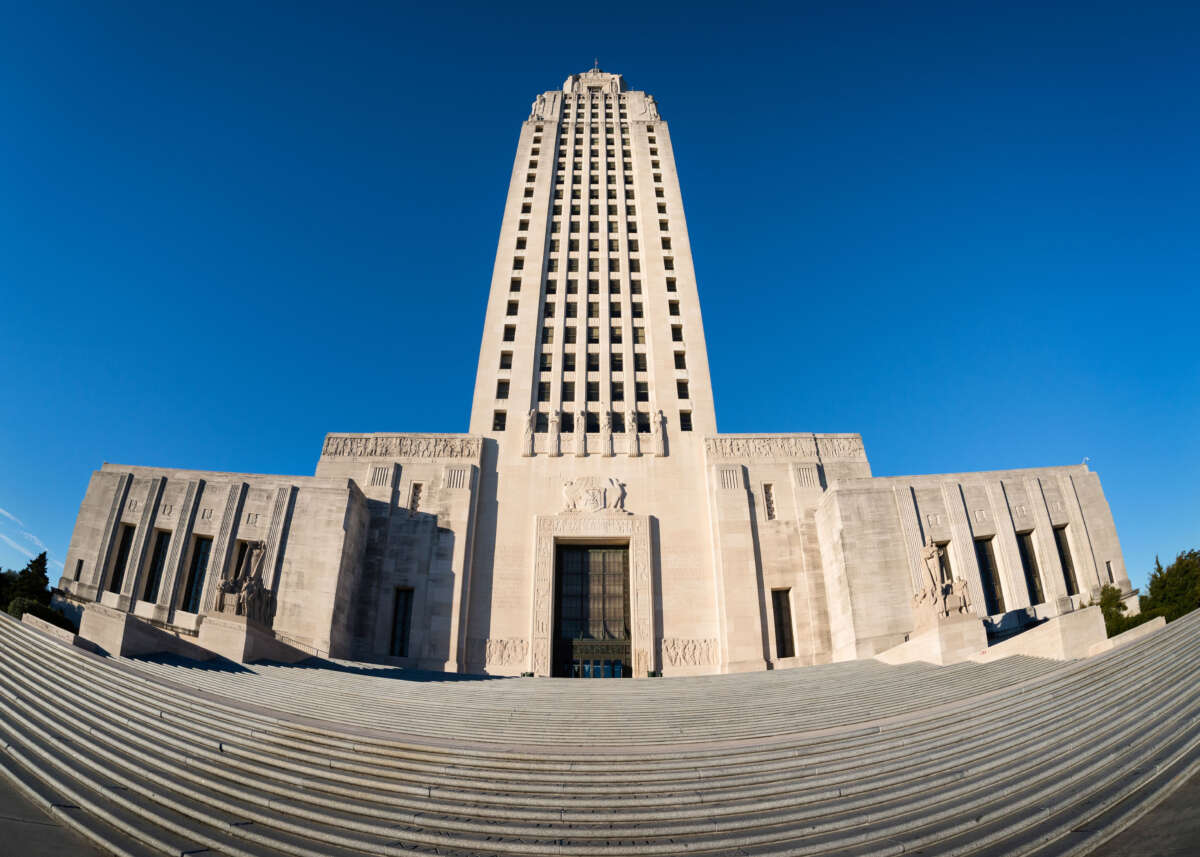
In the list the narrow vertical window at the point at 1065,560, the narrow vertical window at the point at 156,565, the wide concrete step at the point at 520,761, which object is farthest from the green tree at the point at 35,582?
the narrow vertical window at the point at 1065,560

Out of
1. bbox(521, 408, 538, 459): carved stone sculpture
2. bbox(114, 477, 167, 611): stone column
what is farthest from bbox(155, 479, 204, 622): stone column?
bbox(521, 408, 538, 459): carved stone sculpture

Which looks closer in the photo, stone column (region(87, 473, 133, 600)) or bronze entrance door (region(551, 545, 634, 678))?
stone column (region(87, 473, 133, 600))

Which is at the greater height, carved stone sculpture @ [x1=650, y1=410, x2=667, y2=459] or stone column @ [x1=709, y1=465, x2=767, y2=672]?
carved stone sculpture @ [x1=650, y1=410, x2=667, y2=459]

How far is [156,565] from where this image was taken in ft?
82.1

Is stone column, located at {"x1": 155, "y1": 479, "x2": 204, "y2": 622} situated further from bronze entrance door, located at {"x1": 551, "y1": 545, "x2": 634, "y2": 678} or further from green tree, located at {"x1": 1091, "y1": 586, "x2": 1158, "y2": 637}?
green tree, located at {"x1": 1091, "y1": 586, "x2": 1158, "y2": 637}

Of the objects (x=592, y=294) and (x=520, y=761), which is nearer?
(x=520, y=761)

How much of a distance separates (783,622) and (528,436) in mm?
13538

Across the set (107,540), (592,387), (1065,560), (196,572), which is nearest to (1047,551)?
(1065,560)

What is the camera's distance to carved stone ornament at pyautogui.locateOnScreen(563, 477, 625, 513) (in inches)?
1120

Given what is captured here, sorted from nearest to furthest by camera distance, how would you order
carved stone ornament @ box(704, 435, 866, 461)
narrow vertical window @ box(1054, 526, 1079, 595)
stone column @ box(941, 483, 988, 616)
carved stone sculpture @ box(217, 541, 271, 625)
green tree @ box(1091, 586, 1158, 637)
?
carved stone sculpture @ box(217, 541, 271, 625), green tree @ box(1091, 586, 1158, 637), stone column @ box(941, 483, 988, 616), narrow vertical window @ box(1054, 526, 1079, 595), carved stone ornament @ box(704, 435, 866, 461)

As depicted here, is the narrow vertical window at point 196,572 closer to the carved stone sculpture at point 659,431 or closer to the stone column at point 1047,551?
the carved stone sculpture at point 659,431

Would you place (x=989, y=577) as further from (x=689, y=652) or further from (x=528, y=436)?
(x=528, y=436)

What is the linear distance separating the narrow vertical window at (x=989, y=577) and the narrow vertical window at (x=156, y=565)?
31216 mm

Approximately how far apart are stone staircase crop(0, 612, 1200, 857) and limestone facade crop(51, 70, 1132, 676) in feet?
29.4
